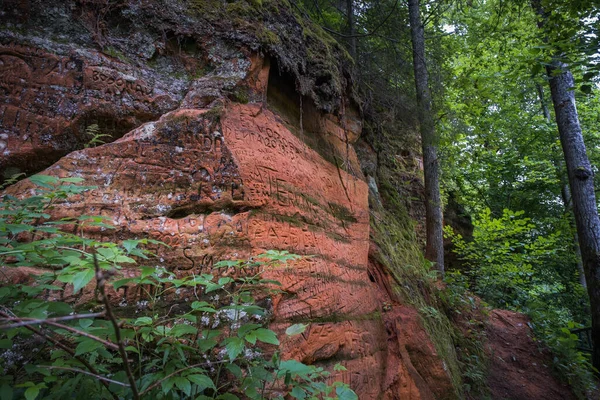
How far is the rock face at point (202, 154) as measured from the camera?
3066 mm

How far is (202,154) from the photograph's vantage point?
3.47 metres

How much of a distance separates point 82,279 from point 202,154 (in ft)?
7.26

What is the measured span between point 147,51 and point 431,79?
6864 millimetres

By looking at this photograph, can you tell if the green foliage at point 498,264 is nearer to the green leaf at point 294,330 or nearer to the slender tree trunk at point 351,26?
the slender tree trunk at point 351,26

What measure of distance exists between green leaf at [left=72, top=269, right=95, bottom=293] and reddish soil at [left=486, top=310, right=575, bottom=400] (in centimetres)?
646

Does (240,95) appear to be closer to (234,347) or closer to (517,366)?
(234,347)

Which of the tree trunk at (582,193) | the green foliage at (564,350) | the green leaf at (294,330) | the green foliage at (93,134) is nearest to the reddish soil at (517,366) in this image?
the green foliage at (564,350)

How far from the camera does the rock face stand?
3.07 meters

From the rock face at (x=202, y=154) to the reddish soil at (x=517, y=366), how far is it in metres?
2.00

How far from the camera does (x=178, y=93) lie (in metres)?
3.79

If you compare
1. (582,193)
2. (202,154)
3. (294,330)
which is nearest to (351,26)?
(582,193)

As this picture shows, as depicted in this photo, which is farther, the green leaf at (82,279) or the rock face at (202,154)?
the rock face at (202,154)

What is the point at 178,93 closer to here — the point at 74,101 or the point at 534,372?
the point at 74,101

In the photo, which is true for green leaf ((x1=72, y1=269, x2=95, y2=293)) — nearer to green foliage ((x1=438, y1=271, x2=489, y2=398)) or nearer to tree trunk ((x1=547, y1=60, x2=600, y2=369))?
green foliage ((x1=438, y1=271, x2=489, y2=398))
